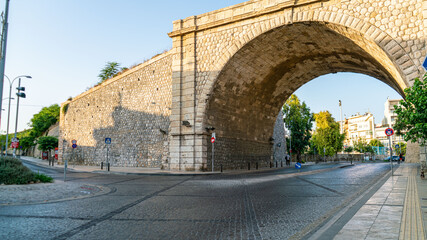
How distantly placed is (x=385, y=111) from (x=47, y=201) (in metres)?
105

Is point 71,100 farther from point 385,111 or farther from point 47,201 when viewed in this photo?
point 385,111

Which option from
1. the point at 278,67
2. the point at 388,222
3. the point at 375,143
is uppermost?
the point at 278,67

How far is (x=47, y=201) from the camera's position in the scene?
7281 millimetres

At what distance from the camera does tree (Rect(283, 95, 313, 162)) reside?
148ft

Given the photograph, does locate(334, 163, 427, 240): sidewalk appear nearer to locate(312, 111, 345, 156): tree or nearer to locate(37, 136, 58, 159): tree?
locate(312, 111, 345, 156): tree

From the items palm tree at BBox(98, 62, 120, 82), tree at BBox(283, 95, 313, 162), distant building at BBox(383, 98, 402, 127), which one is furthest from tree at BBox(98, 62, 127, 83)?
distant building at BBox(383, 98, 402, 127)

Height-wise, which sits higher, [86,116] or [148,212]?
[86,116]

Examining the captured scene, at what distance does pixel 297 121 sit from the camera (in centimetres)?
4525

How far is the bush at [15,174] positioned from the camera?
10.6m

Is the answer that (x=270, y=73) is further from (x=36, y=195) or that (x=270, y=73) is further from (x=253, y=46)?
(x=36, y=195)

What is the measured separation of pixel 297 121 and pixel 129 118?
1075 inches


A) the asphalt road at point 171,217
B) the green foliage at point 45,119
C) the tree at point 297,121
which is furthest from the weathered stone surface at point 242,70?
the green foliage at point 45,119

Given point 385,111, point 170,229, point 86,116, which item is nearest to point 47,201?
point 170,229

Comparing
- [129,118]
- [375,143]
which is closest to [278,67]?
[129,118]
